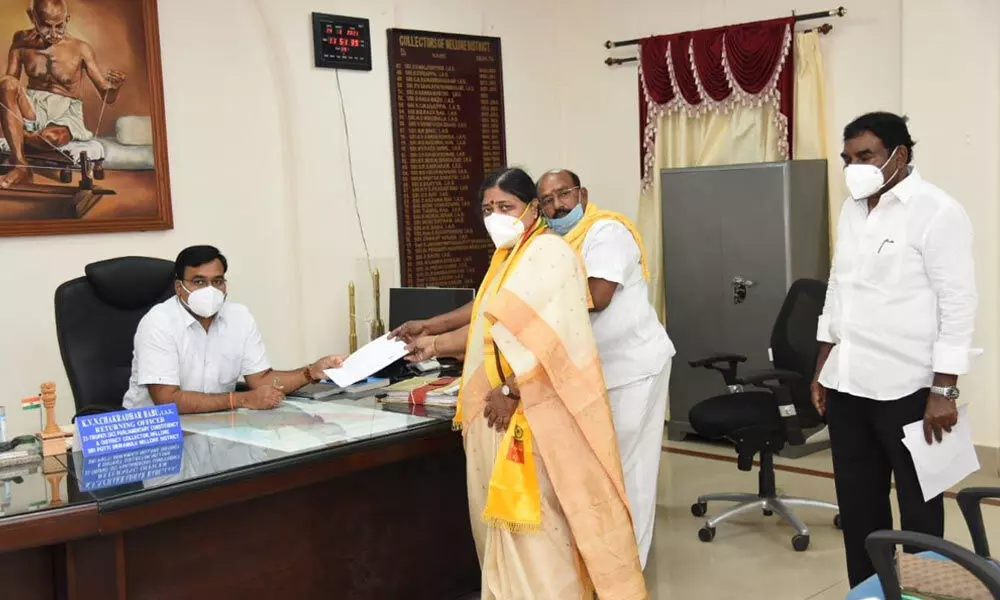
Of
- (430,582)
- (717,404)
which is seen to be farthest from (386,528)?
(717,404)

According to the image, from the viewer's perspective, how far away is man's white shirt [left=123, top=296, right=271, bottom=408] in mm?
3076

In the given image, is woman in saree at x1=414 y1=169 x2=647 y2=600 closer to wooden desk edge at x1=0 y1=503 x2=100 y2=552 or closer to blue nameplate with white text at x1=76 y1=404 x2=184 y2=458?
blue nameplate with white text at x1=76 y1=404 x2=184 y2=458

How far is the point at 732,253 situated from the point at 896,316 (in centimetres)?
250

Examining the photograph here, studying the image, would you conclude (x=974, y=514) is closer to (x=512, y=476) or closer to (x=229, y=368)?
(x=512, y=476)

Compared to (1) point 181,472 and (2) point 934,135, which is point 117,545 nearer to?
(1) point 181,472

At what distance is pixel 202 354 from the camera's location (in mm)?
3230

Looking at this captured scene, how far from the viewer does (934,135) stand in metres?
4.52

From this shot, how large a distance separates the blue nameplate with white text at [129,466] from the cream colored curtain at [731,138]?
11.5ft

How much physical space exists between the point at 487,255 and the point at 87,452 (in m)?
3.32

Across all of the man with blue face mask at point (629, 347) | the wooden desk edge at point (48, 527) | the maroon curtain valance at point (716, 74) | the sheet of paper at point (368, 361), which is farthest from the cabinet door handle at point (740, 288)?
the wooden desk edge at point (48, 527)

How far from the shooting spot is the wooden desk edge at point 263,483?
2.18 metres

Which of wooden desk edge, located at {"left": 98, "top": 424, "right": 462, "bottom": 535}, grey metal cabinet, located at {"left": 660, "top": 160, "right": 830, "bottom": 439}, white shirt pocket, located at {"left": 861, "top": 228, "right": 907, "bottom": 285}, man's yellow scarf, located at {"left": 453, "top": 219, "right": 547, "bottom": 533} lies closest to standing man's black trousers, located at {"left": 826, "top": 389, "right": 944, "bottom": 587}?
white shirt pocket, located at {"left": 861, "top": 228, "right": 907, "bottom": 285}

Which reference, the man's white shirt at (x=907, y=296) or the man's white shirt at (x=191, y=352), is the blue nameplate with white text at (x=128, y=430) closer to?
the man's white shirt at (x=191, y=352)

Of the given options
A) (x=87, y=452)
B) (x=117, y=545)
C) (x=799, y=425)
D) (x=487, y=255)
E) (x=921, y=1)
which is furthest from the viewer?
(x=487, y=255)
